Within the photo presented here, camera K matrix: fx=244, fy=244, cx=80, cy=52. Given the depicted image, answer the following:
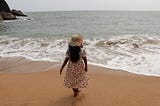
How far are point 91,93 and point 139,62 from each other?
3793 mm

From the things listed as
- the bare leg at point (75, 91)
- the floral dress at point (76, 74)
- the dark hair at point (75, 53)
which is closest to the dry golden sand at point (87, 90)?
the bare leg at point (75, 91)

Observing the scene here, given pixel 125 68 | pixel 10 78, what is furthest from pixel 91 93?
pixel 125 68

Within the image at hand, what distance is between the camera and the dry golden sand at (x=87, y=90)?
14.0ft

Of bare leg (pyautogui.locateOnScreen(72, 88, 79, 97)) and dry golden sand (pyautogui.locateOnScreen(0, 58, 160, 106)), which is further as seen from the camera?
bare leg (pyautogui.locateOnScreen(72, 88, 79, 97))

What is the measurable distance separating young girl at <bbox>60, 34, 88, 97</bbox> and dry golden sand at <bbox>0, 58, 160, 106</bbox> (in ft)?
1.03

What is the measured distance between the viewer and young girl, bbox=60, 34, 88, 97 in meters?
4.24

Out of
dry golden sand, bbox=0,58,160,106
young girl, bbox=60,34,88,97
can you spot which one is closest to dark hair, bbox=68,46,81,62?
young girl, bbox=60,34,88,97

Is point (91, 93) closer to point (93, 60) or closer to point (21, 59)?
point (93, 60)

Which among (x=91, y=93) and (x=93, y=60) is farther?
(x=93, y=60)

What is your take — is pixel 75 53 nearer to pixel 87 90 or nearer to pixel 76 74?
pixel 76 74

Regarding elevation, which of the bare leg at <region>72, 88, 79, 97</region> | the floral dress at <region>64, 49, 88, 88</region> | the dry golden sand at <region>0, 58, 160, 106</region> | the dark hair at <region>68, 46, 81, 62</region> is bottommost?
the dry golden sand at <region>0, 58, 160, 106</region>

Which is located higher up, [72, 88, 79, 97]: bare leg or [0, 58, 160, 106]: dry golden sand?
[72, 88, 79, 97]: bare leg

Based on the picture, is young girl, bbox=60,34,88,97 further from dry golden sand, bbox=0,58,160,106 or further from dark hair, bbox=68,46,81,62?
dry golden sand, bbox=0,58,160,106

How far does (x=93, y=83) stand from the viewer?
5.41 metres
